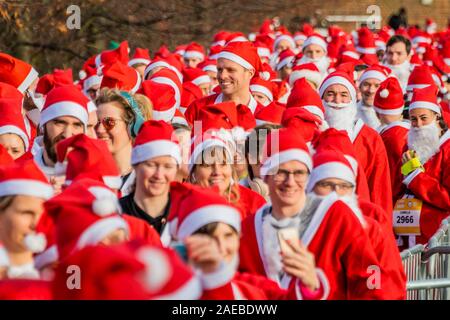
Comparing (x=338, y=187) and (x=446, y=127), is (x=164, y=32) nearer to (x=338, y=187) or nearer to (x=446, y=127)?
(x=446, y=127)

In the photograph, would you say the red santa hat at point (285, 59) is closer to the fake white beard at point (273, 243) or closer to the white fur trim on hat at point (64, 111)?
the white fur trim on hat at point (64, 111)

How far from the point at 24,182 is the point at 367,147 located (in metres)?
5.02

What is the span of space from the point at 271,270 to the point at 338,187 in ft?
2.68

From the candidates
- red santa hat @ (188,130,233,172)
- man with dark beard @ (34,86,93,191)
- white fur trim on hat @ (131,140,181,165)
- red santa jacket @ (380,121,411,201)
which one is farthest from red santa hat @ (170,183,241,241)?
red santa jacket @ (380,121,411,201)

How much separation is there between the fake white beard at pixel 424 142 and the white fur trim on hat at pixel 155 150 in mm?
4358

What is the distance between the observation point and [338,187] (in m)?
7.71

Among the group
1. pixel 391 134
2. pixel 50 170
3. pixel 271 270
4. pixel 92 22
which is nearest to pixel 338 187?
pixel 271 270

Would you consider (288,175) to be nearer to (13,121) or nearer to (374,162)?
(13,121)

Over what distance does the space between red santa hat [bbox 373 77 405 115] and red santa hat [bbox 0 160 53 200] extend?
21.3 feet

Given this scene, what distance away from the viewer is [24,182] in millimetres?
6574

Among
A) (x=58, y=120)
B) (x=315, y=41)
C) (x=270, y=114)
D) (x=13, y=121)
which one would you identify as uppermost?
(x=315, y=41)

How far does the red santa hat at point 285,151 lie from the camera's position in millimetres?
7328

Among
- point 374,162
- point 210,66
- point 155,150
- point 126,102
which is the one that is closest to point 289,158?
point 155,150

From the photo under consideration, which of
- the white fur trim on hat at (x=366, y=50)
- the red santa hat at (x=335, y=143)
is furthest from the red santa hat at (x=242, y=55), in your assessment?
the white fur trim on hat at (x=366, y=50)
